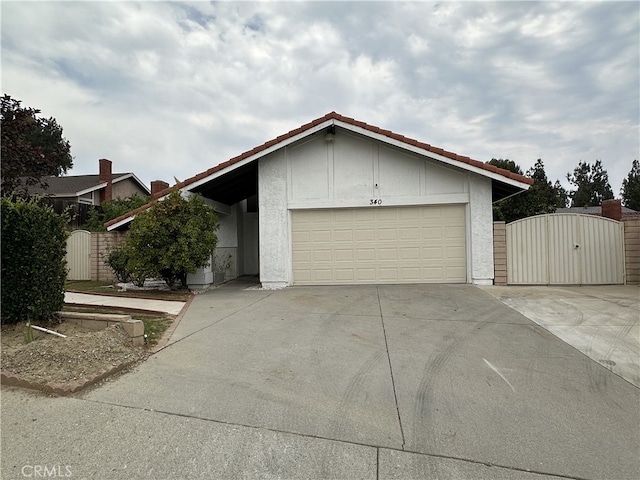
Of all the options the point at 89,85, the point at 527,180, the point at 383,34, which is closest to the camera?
the point at 527,180

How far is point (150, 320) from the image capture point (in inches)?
256

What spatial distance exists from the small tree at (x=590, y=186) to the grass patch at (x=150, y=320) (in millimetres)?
73915

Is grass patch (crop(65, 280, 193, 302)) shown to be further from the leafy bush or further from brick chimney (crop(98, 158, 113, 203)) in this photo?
brick chimney (crop(98, 158, 113, 203))

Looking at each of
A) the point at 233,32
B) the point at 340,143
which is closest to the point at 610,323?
the point at 340,143

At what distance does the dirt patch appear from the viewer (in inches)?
152

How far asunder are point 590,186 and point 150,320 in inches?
3151

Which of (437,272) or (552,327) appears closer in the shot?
(552,327)

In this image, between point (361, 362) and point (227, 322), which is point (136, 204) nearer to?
point (227, 322)

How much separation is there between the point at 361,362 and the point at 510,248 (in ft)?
24.5

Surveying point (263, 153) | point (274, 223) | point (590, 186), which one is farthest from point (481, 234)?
point (590, 186)

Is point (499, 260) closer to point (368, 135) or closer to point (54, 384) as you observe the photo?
point (368, 135)

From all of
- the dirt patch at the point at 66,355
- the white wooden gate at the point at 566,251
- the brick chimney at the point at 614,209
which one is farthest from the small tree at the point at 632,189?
the dirt patch at the point at 66,355

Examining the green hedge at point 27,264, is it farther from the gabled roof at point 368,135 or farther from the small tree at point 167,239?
the gabled roof at point 368,135

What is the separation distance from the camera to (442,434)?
118 inches
